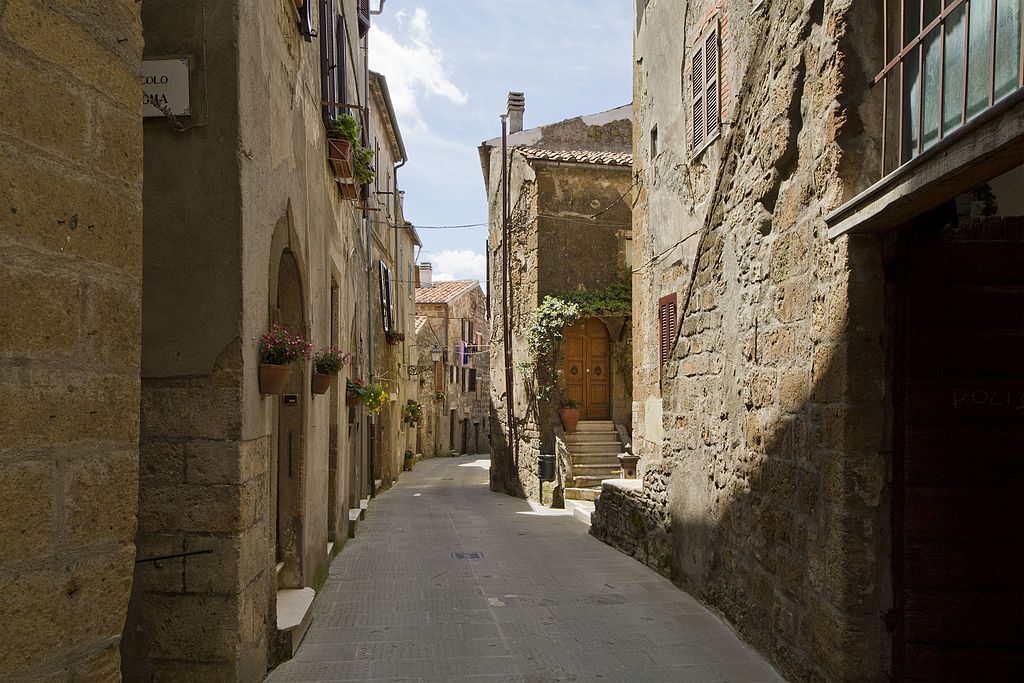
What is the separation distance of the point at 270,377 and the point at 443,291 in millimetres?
34818

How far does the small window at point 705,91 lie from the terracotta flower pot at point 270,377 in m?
6.54

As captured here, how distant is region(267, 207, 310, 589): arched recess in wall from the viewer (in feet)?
19.5

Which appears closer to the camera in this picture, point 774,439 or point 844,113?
point 844,113

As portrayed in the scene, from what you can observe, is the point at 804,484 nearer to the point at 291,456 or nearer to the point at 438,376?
the point at 291,456

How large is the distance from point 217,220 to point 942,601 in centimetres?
394

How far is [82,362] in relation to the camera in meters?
1.92

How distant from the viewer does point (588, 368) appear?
1819cm

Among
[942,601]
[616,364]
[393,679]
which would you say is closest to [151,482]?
[393,679]

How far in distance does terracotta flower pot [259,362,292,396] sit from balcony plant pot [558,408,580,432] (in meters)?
12.7

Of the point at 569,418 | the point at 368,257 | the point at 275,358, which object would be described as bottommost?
the point at 569,418

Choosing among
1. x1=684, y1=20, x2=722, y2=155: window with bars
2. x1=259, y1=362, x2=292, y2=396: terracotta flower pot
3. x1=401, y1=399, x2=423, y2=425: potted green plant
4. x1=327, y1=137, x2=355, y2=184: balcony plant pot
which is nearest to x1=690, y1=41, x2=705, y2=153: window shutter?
x1=684, y1=20, x2=722, y2=155: window with bars

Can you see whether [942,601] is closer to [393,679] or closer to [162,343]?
[393,679]

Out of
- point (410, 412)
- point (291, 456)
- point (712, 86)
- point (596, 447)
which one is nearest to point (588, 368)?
point (596, 447)

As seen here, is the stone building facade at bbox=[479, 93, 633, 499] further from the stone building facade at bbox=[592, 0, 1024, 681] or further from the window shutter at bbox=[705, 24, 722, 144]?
the stone building facade at bbox=[592, 0, 1024, 681]
